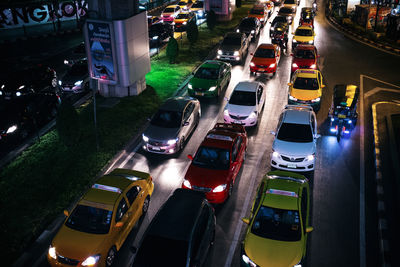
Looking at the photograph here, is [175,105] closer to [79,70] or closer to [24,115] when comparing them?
[24,115]

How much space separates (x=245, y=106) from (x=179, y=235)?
1014 cm

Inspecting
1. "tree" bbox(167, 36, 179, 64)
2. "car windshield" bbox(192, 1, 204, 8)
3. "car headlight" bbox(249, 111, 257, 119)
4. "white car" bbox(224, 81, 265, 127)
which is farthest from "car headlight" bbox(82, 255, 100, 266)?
"car windshield" bbox(192, 1, 204, 8)

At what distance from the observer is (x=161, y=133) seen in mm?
16781

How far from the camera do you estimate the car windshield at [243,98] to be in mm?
18938

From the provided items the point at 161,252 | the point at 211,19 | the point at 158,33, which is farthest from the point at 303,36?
the point at 161,252

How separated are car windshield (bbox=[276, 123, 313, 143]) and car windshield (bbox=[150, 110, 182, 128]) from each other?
4.54m

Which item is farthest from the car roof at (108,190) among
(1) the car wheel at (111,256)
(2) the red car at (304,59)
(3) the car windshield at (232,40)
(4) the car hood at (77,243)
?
(3) the car windshield at (232,40)

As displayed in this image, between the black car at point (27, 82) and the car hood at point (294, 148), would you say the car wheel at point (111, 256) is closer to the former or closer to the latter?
the car hood at point (294, 148)

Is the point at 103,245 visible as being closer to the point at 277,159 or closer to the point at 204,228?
the point at 204,228

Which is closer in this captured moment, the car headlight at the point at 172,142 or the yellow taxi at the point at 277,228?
the yellow taxi at the point at 277,228

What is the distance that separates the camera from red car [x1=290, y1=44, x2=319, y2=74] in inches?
979

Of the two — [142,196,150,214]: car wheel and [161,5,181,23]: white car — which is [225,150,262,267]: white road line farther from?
[161,5,181,23]: white car

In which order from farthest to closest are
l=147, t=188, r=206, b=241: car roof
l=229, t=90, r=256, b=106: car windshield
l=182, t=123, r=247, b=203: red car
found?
1. l=229, t=90, r=256, b=106: car windshield
2. l=182, t=123, r=247, b=203: red car
3. l=147, t=188, r=206, b=241: car roof

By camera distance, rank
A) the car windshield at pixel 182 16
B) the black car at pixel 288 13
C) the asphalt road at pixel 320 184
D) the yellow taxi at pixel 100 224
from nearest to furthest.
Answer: the yellow taxi at pixel 100 224, the asphalt road at pixel 320 184, the car windshield at pixel 182 16, the black car at pixel 288 13
